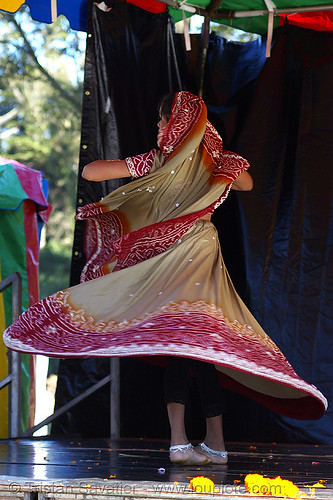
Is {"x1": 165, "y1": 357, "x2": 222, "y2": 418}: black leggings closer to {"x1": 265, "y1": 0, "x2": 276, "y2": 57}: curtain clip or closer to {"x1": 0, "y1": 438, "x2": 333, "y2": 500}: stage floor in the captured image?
{"x1": 0, "y1": 438, "x2": 333, "y2": 500}: stage floor

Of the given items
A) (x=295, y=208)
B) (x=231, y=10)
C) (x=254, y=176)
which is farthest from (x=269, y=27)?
(x=295, y=208)

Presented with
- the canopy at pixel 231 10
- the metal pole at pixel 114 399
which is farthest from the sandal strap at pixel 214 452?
the canopy at pixel 231 10

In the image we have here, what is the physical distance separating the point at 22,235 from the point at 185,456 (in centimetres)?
232

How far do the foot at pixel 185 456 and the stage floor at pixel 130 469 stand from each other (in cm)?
4

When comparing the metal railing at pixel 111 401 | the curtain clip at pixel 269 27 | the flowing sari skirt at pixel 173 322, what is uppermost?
the curtain clip at pixel 269 27

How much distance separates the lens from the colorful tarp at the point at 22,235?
4324mm

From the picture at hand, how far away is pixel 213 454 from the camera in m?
2.69

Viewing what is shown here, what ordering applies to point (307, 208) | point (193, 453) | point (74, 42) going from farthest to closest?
point (74, 42) → point (307, 208) → point (193, 453)

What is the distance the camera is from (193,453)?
259cm

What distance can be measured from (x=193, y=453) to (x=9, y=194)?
7.64 feet

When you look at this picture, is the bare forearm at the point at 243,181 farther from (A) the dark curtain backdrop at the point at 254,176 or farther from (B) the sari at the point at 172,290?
(A) the dark curtain backdrop at the point at 254,176

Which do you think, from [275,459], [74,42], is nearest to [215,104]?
[275,459]

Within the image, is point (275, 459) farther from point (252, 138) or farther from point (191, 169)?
point (252, 138)

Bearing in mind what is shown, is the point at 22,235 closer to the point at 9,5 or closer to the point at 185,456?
the point at 9,5
